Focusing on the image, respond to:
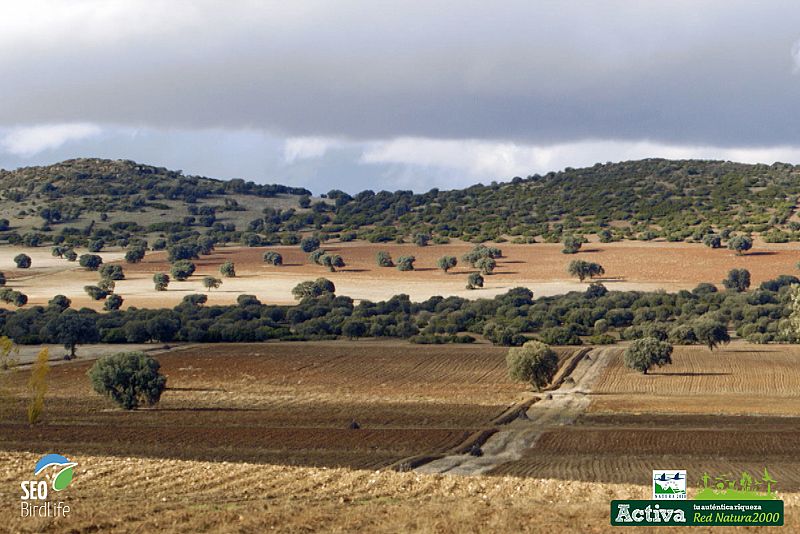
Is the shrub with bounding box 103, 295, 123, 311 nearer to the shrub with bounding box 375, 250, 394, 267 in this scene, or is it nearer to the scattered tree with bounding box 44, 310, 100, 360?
the scattered tree with bounding box 44, 310, 100, 360

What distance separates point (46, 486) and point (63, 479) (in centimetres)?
255

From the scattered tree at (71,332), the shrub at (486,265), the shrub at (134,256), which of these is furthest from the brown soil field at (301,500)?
the shrub at (134,256)

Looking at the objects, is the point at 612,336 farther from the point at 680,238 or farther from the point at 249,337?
the point at 680,238

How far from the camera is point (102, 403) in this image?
69.8m

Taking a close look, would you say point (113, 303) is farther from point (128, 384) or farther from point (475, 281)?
point (128, 384)

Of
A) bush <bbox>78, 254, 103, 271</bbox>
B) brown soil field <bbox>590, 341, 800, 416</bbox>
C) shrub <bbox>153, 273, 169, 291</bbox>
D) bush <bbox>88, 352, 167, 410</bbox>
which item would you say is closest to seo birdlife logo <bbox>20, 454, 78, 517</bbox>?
bush <bbox>88, 352, 167, 410</bbox>

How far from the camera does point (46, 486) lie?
3108cm

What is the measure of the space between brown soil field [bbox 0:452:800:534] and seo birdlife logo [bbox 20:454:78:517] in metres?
0.37

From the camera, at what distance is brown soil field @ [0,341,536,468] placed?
48.7m

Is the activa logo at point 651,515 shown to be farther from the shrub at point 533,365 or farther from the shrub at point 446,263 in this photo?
the shrub at point 446,263

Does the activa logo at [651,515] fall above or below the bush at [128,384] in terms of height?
above

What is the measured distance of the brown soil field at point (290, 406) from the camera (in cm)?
4868

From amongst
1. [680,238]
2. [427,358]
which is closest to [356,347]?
[427,358]

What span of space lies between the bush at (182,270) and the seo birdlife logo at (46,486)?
129067 mm
